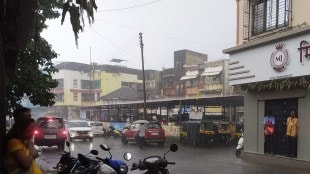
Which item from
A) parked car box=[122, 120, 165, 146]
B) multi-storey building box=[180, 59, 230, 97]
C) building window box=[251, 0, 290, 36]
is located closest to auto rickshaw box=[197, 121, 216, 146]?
parked car box=[122, 120, 165, 146]

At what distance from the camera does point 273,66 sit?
15.8 meters

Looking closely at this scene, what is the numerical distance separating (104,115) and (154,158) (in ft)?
138

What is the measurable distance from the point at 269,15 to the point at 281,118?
4.23 metres

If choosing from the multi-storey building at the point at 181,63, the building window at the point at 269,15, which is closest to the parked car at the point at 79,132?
the building window at the point at 269,15

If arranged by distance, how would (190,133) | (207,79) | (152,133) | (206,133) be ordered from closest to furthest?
1. (206,133)
2. (190,133)
3. (152,133)
4. (207,79)

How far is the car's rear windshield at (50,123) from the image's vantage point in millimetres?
22659

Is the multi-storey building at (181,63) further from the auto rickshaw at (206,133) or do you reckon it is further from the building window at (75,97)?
the auto rickshaw at (206,133)

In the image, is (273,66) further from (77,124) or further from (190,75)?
(190,75)

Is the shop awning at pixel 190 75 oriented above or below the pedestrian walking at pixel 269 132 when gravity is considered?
above

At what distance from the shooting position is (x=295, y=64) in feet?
48.1

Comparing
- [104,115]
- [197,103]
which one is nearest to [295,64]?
[197,103]

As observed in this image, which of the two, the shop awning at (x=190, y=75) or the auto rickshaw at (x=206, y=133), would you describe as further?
the shop awning at (x=190, y=75)

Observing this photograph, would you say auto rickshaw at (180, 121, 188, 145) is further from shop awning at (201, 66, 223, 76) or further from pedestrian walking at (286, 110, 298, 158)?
shop awning at (201, 66, 223, 76)

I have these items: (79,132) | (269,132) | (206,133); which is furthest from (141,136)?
(269,132)
